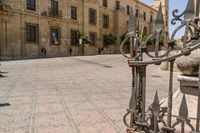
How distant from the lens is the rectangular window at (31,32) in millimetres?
26891

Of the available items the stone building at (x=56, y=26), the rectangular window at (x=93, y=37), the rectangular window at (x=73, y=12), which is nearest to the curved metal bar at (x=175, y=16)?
the stone building at (x=56, y=26)

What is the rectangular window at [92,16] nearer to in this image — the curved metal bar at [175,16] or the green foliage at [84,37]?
the green foliage at [84,37]

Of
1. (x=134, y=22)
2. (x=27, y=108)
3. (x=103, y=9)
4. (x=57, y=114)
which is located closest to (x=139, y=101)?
(x=134, y=22)

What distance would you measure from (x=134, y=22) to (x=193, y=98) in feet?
3.55

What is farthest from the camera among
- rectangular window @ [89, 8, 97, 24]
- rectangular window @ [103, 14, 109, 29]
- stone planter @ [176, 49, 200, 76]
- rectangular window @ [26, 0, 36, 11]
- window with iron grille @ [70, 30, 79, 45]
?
rectangular window @ [103, 14, 109, 29]

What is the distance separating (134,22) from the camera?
2.89 metres

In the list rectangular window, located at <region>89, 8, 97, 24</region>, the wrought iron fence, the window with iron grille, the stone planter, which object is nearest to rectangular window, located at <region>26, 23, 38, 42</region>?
the window with iron grille

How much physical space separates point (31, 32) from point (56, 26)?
3772 mm

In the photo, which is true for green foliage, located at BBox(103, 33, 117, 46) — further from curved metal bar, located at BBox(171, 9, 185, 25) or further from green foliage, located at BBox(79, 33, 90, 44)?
curved metal bar, located at BBox(171, 9, 185, 25)

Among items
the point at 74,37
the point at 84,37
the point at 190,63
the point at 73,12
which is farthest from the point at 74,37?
the point at 190,63

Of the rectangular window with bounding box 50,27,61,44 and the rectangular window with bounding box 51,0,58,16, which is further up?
the rectangular window with bounding box 51,0,58,16

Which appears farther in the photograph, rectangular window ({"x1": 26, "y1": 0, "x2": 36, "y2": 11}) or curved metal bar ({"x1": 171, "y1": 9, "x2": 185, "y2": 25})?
rectangular window ({"x1": 26, "y1": 0, "x2": 36, "y2": 11})

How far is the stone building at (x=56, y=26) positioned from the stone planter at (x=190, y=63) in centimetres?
1547

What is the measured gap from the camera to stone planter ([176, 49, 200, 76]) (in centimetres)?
286
